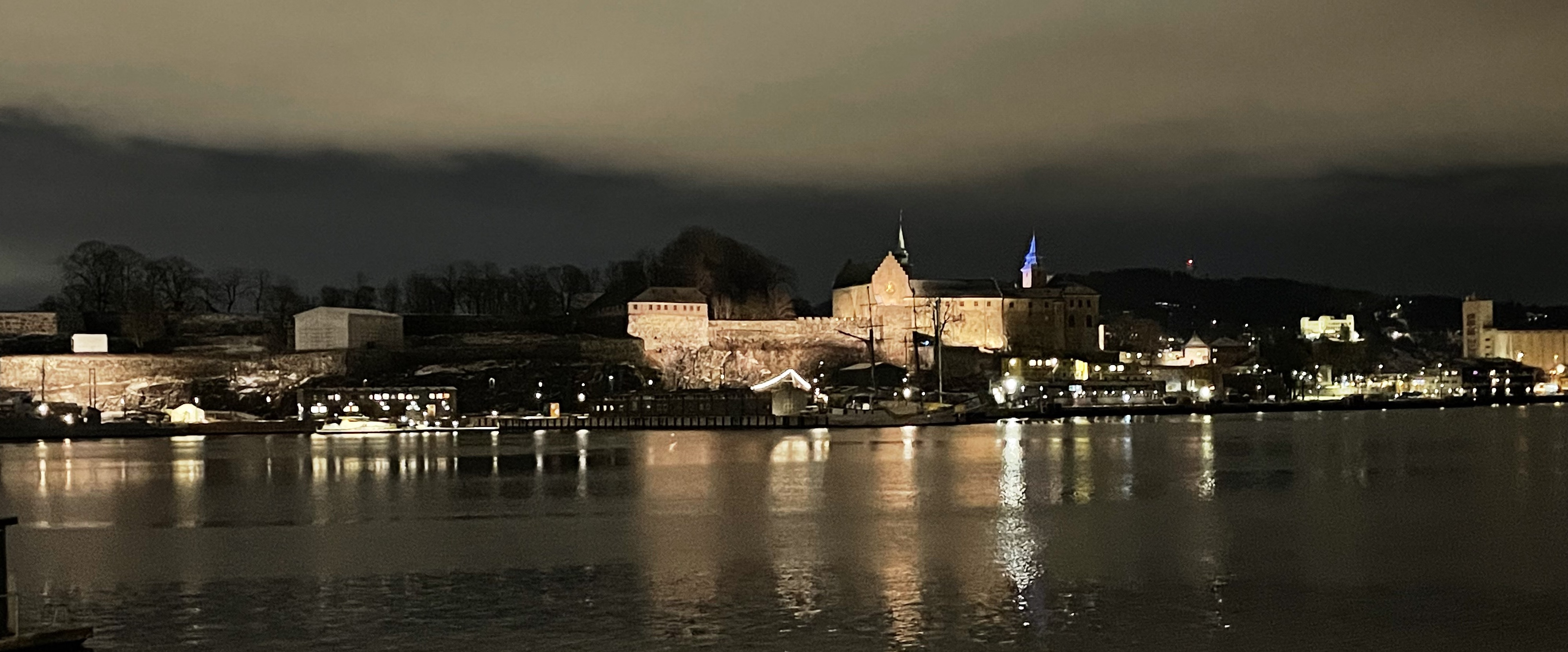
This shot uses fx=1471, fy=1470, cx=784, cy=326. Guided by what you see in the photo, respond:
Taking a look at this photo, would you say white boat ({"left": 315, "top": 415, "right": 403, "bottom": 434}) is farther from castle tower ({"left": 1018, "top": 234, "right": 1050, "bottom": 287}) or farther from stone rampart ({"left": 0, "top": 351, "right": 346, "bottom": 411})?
castle tower ({"left": 1018, "top": 234, "right": 1050, "bottom": 287})

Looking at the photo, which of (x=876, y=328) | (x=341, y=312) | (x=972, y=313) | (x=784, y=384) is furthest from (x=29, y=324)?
(x=972, y=313)

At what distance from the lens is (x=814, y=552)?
20.0m

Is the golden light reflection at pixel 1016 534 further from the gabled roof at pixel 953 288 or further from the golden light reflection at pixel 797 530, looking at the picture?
the gabled roof at pixel 953 288

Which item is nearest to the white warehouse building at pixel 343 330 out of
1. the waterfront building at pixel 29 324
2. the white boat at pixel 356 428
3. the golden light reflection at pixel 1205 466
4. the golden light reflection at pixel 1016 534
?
the white boat at pixel 356 428

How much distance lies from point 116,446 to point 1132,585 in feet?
172

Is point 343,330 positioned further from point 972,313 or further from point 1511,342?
point 1511,342

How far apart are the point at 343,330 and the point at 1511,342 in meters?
124

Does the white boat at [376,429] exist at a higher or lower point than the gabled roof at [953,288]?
lower

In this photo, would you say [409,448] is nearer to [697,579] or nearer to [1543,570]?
[697,579]

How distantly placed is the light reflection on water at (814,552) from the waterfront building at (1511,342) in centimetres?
11971

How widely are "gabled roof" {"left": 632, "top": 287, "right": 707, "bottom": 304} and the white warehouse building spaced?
48.9 feet

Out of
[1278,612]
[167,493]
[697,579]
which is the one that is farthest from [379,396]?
[1278,612]

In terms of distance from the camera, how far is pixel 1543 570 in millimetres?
17469

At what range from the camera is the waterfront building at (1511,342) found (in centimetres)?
14800
